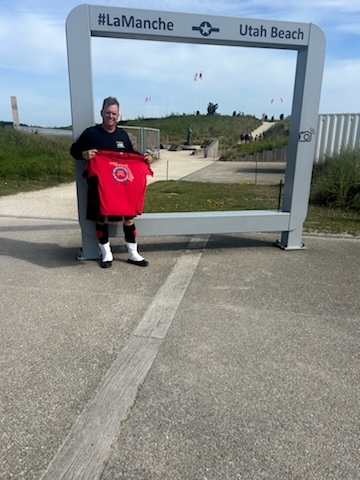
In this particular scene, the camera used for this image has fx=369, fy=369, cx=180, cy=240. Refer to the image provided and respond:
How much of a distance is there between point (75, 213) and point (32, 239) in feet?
6.14

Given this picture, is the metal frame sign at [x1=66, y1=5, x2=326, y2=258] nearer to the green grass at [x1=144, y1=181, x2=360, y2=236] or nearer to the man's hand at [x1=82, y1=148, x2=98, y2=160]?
the man's hand at [x1=82, y1=148, x2=98, y2=160]

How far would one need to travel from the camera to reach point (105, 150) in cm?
404

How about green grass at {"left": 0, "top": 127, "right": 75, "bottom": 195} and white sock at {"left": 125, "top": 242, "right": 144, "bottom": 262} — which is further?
green grass at {"left": 0, "top": 127, "right": 75, "bottom": 195}

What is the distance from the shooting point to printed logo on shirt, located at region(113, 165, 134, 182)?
13.4 feet

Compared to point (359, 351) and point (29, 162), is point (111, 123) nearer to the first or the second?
point (359, 351)

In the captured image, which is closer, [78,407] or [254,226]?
[78,407]

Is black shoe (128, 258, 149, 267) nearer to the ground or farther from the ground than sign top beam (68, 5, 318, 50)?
nearer to the ground

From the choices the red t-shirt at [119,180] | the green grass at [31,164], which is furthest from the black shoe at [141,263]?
the green grass at [31,164]

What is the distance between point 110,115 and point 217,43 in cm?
154

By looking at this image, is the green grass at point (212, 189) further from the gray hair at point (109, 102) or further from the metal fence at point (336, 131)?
the gray hair at point (109, 102)

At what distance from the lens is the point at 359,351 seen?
9.00 feet

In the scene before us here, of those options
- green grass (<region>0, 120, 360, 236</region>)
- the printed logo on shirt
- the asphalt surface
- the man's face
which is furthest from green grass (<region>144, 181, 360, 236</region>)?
the man's face

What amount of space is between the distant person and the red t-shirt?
0.05m

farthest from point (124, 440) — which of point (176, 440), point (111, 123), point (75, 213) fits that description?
point (75, 213)
